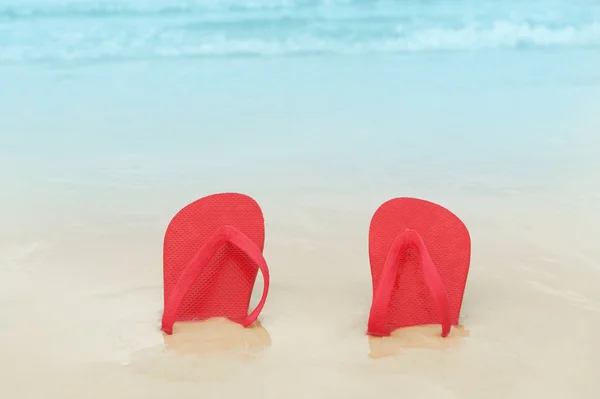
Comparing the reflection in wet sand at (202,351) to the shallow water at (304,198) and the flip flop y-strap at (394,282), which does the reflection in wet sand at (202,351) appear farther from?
the flip flop y-strap at (394,282)

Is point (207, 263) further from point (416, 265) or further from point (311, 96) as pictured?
point (311, 96)

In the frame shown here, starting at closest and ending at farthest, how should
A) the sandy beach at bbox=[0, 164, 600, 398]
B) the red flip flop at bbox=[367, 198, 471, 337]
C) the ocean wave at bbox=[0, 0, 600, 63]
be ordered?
Answer: the sandy beach at bbox=[0, 164, 600, 398] → the red flip flop at bbox=[367, 198, 471, 337] → the ocean wave at bbox=[0, 0, 600, 63]

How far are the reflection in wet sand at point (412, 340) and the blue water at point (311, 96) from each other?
99 cm

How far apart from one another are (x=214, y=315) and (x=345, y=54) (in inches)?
144

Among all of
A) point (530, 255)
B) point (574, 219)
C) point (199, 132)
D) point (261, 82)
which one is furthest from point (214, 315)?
point (261, 82)

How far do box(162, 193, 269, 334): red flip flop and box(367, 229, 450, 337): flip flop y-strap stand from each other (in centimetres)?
22

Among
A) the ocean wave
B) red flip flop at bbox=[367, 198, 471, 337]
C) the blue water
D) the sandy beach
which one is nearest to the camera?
the sandy beach

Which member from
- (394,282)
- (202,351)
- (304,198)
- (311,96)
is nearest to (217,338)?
(202,351)

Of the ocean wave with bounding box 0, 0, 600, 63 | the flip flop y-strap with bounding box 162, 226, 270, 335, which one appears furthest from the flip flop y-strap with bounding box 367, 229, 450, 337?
the ocean wave with bounding box 0, 0, 600, 63

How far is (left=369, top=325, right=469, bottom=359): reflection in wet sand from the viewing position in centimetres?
142

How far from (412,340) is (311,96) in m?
2.27

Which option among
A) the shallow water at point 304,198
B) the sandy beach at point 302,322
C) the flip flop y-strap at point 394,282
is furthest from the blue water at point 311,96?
Answer: the flip flop y-strap at point 394,282

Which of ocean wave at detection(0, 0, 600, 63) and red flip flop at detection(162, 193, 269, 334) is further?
ocean wave at detection(0, 0, 600, 63)

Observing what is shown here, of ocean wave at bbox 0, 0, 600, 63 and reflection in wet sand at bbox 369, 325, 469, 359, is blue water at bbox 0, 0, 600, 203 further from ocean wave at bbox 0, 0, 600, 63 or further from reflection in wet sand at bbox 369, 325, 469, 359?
A: reflection in wet sand at bbox 369, 325, 469, 359
